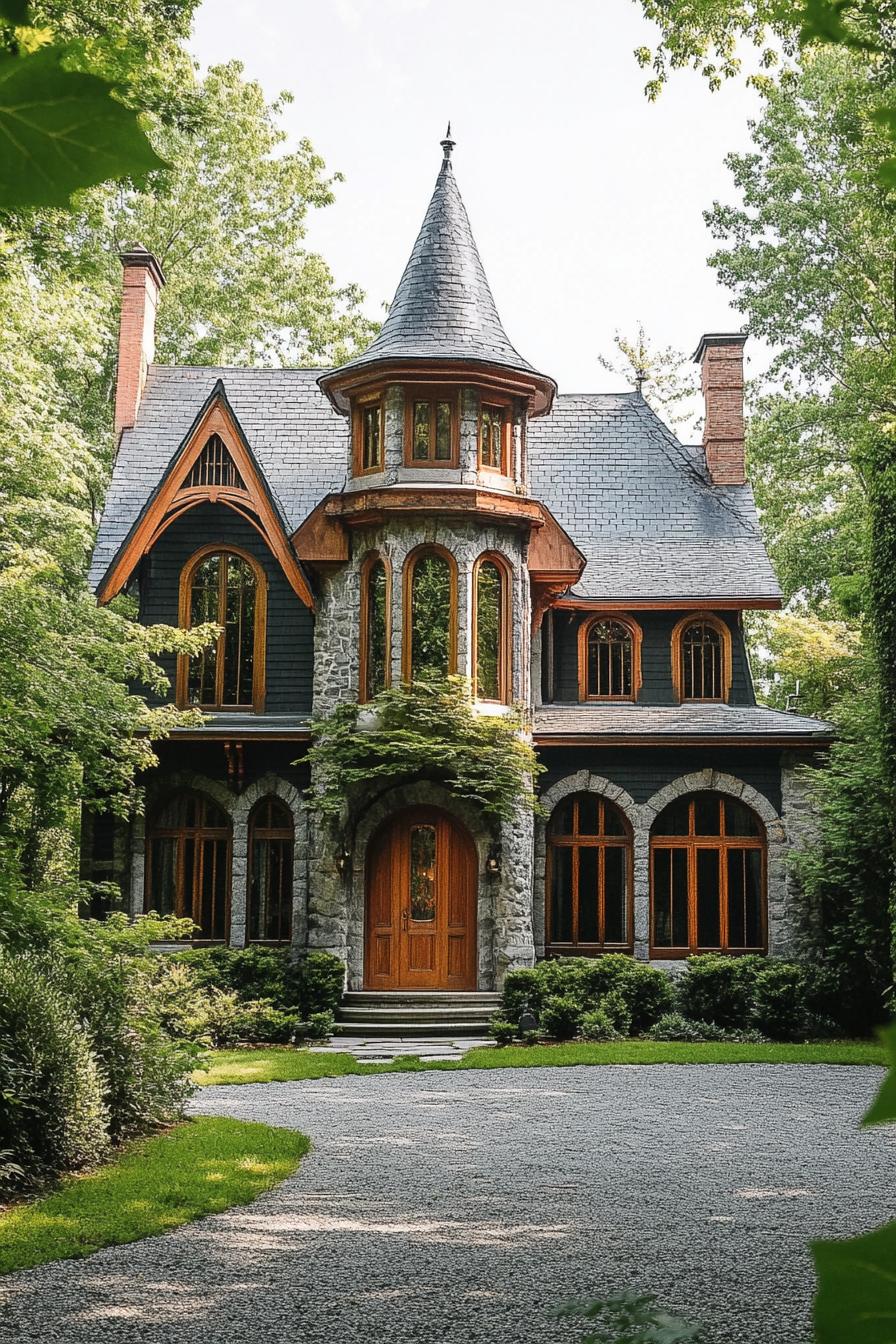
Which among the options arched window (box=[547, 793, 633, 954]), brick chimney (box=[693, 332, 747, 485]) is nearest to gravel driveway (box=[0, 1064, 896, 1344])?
arched window (box=[547, 793, 633, 954])

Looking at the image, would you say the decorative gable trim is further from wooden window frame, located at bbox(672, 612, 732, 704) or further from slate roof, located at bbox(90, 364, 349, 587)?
wooden window frame, located at bbox(672, 612, 732, 704)

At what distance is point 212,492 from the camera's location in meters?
18.2

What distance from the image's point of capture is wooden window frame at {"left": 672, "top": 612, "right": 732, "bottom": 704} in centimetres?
1928

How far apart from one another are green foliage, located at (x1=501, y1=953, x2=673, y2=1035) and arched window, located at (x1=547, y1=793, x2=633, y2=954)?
1.93 metres

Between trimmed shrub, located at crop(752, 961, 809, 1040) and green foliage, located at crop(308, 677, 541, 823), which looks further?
green foliage, located at crop(308, 677, 541, 823)

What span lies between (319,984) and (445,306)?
344 inches

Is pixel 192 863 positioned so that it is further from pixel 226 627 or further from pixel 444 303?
pixel 444 303

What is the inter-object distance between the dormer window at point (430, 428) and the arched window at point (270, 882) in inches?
193

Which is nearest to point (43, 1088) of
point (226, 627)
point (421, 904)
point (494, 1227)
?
point (494, 1227)

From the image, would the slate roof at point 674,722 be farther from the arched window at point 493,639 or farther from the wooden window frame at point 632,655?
the arched window at point 493,639

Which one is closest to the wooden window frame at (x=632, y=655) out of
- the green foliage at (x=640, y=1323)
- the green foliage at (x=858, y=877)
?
the green foliage at (x=858, y=877)

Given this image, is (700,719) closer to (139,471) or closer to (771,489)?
(139,471)

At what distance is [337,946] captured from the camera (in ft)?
54.6

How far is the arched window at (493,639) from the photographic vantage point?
17.2 meters
